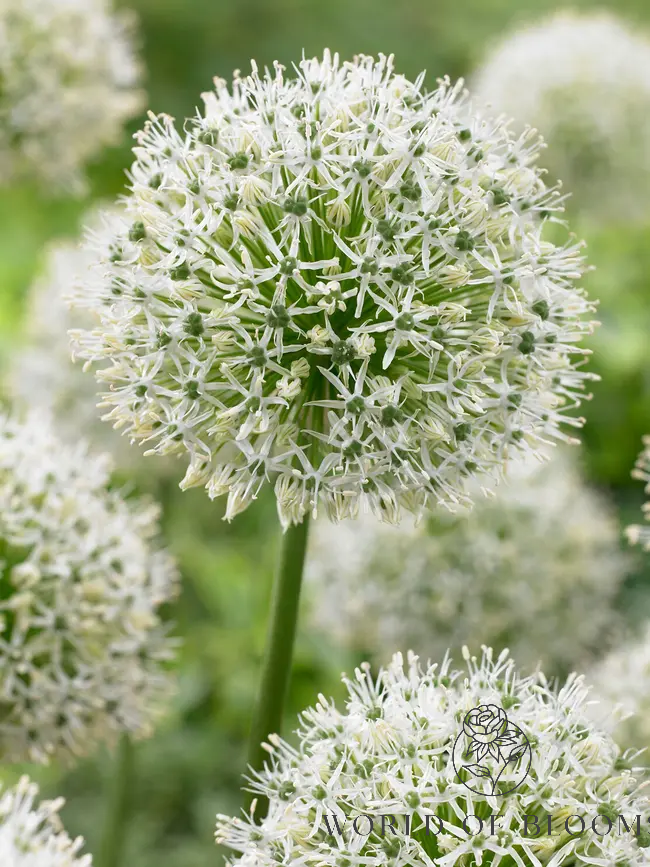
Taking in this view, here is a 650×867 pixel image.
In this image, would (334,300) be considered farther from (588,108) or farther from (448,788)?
(588,108)

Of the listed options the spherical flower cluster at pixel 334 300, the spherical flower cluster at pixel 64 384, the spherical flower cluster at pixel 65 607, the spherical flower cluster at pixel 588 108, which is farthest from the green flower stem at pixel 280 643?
the spherical flower cluster at pixel 588 108

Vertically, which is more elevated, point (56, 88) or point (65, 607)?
point (56, 88)

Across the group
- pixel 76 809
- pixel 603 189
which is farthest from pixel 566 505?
pixel 76 809

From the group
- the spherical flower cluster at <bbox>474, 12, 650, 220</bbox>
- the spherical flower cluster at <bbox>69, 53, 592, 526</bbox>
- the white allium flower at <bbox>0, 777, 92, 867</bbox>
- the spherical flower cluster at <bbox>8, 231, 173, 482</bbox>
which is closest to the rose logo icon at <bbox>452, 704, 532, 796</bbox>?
the spherical flower cluster at <bbox>69, 53, 592, 526</bbox>

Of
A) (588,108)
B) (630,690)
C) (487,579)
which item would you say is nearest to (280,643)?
(630,690)

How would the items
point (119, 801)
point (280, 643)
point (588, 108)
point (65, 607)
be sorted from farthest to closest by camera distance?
point (588, 108) < point (119, 801) < point (65, 607) < point (280, 643)
